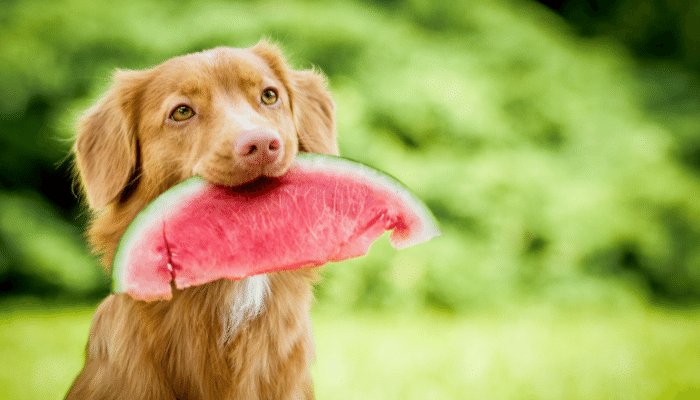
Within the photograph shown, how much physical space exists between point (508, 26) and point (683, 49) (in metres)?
2.94

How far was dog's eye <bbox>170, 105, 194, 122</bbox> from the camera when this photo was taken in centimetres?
228

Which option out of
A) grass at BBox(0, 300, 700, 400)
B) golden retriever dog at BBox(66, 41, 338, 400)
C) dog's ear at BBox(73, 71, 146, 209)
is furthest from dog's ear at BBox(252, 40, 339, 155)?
grass at BBox(0, 300, 700, 400)

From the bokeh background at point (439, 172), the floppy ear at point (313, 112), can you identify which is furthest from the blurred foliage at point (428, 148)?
the floppy ear at point (313, 112)

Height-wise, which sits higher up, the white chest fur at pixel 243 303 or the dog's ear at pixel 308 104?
the dog's ear at pixel 308 104

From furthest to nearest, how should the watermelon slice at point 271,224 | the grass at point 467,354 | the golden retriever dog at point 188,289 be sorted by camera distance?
the grass at point 467,354 → the golden retriever dog at point 188,289 → the watermelon slice at point 271,224

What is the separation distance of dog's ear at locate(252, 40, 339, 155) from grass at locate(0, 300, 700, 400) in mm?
1562

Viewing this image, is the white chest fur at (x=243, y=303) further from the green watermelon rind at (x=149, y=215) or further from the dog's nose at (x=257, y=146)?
the dog's nose at (x=257, y=146)

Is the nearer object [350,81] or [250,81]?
[250,81]

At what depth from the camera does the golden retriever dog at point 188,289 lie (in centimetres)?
223

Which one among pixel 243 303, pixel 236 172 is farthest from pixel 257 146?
pixel 243 303

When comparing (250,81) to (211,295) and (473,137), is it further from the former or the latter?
(473,137)

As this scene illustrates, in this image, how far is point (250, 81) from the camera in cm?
236

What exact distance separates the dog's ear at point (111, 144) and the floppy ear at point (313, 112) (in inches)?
27.2

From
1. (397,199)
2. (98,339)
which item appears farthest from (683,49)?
(98,339)
